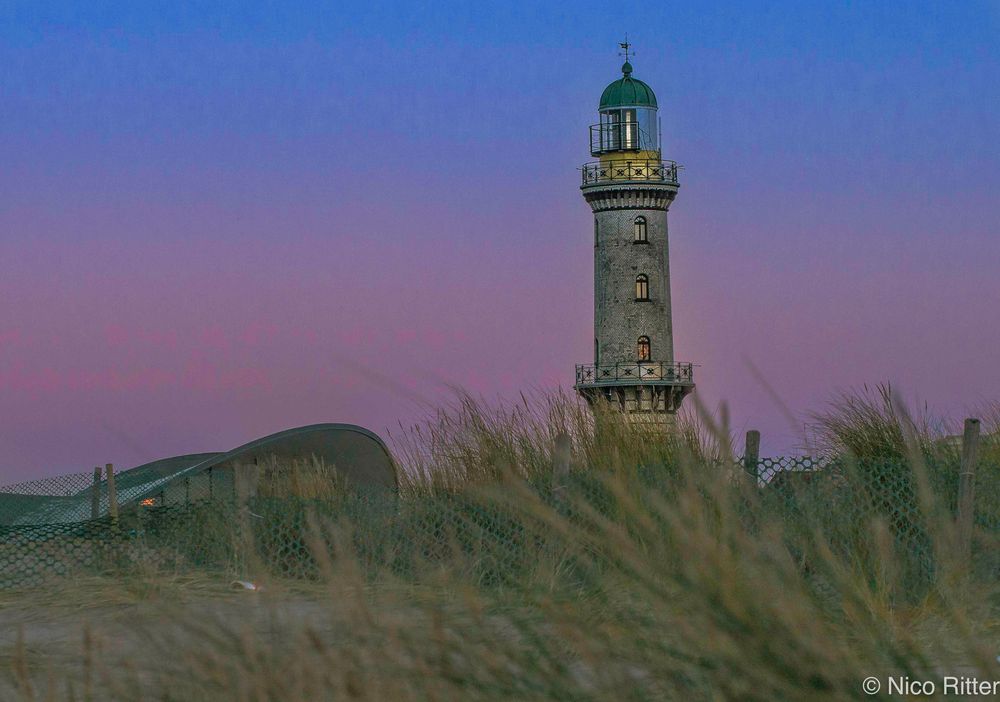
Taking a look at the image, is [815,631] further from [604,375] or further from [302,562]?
[604,375]

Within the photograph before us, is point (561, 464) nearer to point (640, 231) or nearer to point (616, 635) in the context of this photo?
point (616, 635)

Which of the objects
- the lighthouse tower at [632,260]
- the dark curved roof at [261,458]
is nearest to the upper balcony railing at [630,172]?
the lighthouse tower at [632,260]

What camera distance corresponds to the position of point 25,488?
15883 mm

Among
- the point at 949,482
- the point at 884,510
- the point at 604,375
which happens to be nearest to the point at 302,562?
the point at 884,510

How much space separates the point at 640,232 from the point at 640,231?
3cm

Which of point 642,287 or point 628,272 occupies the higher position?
point 628,272

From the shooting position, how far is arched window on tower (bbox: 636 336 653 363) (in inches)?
1495

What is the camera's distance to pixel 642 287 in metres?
38.2

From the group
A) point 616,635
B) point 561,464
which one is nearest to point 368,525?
point 561,464

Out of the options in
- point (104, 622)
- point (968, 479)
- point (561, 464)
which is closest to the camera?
point (104, 622)

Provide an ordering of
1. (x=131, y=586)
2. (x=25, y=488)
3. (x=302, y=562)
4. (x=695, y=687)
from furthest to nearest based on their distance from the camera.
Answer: (x=25, y=488) → (x=302, y=562) → (x=131, y=586) → (x=695, y=687)

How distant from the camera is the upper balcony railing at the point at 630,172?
124 ft

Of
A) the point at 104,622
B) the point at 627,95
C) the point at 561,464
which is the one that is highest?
the point at 627,95

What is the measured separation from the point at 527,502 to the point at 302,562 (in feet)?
24.0
